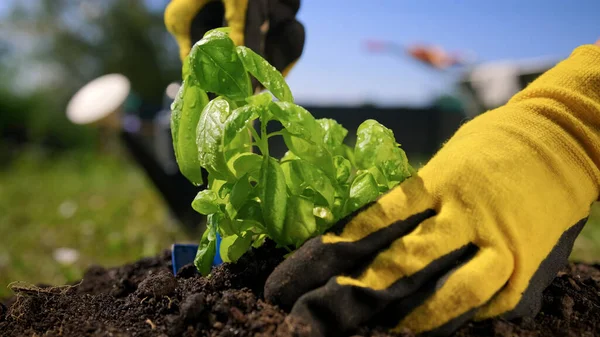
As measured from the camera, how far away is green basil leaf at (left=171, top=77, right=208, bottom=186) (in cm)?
99

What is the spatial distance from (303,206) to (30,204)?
468cm

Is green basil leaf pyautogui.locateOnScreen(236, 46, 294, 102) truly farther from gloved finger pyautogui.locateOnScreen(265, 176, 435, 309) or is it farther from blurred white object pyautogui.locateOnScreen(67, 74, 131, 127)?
blurred white object pyautogui.locateOnScreen(67, 74, 131, 127)

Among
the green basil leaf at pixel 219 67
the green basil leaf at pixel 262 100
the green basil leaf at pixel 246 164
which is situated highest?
the green basil leaf at pixel 219 67

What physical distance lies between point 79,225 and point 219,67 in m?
3.18

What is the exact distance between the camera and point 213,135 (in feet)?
2.89

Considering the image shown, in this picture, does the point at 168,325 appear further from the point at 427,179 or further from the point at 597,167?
the point at 597,167

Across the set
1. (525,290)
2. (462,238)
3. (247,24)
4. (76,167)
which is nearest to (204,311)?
(462,238)

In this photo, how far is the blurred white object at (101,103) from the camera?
4042mm

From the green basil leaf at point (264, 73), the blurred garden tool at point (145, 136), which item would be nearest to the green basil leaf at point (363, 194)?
the green basil leaf at point (264, 73)

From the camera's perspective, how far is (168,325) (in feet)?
3.02

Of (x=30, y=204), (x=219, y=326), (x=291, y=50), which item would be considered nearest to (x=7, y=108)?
(x=30, y=204)

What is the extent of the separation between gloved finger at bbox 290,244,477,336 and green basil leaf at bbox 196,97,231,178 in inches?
10.2

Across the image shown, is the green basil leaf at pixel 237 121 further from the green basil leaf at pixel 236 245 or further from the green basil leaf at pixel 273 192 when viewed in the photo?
the green basil leaf at pixel 236 245

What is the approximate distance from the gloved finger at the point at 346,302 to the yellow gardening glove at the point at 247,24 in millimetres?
784
